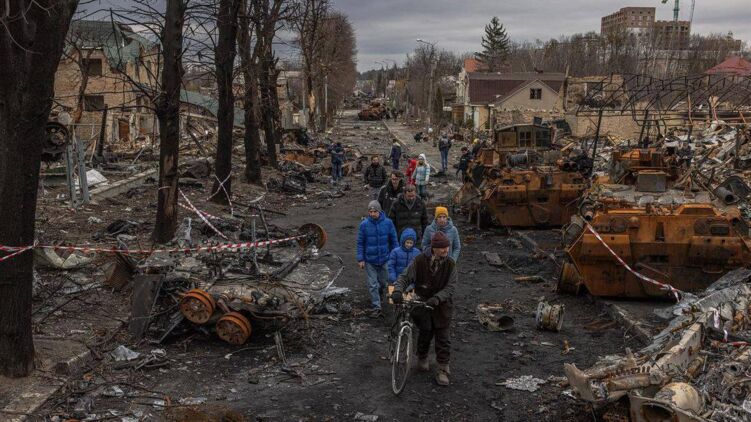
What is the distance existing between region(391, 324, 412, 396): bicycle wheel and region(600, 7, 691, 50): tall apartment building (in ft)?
311

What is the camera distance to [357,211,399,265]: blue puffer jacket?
9117 millimetres

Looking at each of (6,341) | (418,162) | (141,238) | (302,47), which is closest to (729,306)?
(6,341)

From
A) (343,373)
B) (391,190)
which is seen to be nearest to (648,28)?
(391,190)

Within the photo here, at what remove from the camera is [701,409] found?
5.04 m

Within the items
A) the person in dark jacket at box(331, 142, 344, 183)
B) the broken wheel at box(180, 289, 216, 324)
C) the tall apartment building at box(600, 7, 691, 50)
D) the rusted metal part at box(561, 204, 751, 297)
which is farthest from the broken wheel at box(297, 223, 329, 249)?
the tall apartment building at box(600, 7, 691, 50)

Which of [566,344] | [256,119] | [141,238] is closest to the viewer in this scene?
[566,344]

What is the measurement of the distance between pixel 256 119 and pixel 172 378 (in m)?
15.6

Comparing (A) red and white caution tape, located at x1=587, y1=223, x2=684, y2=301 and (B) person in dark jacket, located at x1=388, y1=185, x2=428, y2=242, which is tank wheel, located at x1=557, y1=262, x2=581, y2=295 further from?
(B) person in dark jacket, located at x1=388, y1=185, x2=428, y2=242

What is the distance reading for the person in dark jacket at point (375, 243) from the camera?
29.9 feet

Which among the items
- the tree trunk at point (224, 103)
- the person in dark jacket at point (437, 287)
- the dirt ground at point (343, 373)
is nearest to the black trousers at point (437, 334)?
the person in dark jacket at point (437, 287)

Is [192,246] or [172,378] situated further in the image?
[192,246]

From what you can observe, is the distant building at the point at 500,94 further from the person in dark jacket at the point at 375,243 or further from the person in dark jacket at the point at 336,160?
the person in dark jacket at the point at 375,243

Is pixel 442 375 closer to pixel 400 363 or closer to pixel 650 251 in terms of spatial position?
pixel 400 363

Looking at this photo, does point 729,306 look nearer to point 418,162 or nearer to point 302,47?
point 418,162
